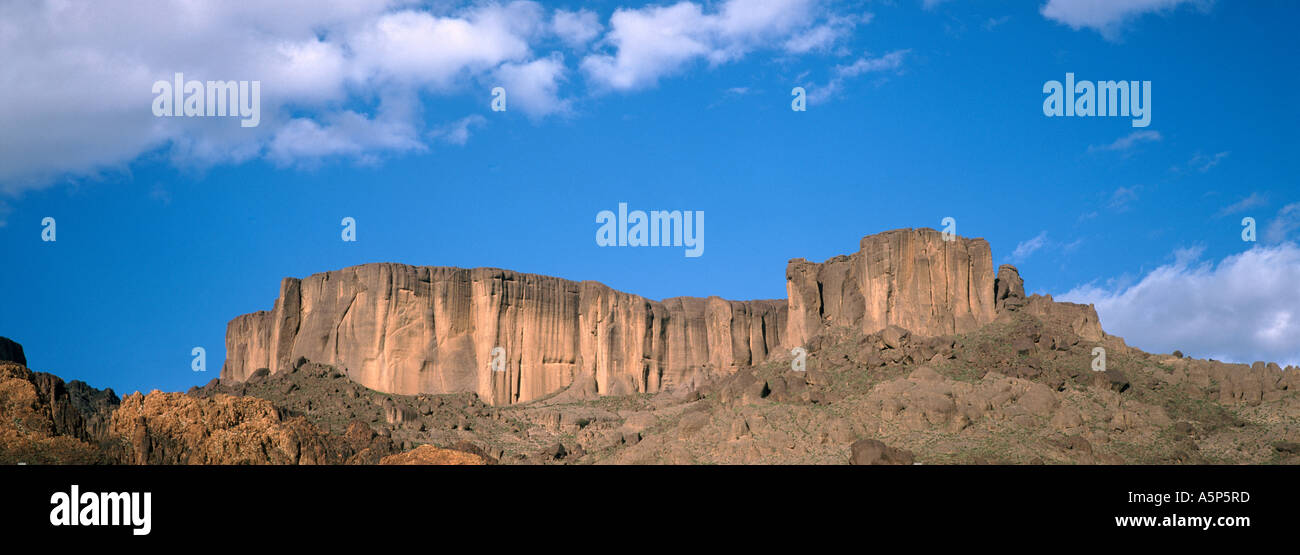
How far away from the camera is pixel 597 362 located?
113m

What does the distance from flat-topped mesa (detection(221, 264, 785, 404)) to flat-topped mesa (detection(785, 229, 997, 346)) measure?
19328 millimetres

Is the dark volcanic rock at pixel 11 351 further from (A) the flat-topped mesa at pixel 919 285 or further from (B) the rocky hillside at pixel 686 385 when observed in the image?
(A) the flat-topped mesa at pixel 919 285

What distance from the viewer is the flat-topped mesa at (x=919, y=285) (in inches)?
3588

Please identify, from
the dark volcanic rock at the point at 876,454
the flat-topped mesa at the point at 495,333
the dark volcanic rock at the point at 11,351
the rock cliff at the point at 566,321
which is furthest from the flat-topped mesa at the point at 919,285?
the dark volcanic rock at the point at 11,351

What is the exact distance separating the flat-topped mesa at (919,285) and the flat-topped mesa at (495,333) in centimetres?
1933

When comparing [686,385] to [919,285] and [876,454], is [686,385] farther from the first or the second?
[876,454]

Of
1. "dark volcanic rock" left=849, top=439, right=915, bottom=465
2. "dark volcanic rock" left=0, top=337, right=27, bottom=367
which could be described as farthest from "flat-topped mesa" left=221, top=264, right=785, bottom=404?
"dark volcanic rock" left=849, top=439, right=915, bottom=465

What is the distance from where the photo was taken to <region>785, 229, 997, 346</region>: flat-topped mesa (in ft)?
299

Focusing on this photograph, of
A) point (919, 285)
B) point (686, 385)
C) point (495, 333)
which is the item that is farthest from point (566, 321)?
point (919, 285)

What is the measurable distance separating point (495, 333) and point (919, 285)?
38.0m

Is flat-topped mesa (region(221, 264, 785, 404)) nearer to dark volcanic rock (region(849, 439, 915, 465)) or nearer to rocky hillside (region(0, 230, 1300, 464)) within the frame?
rocky hillside (region(0, 230, 1300, 464))

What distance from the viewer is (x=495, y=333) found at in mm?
110688
